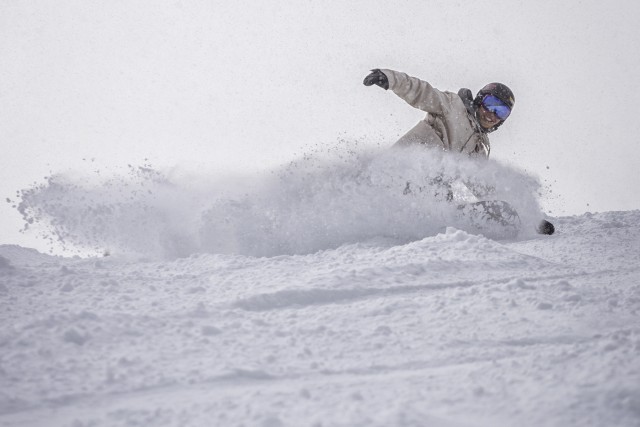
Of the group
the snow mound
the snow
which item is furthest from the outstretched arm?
the snow

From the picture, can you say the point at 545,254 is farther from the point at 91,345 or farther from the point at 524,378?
the point at 91,345

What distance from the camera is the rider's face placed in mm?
5645

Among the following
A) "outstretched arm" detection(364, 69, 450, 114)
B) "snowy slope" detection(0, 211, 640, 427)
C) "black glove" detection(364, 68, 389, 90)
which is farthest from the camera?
"outstretched arm" detection(364, 69, 450, 114)

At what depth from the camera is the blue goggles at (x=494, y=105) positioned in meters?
5.58

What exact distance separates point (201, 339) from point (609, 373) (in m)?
1.47

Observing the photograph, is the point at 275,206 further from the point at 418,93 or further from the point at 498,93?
the point at 498,93

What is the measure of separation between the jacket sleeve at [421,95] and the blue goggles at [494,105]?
41 cm

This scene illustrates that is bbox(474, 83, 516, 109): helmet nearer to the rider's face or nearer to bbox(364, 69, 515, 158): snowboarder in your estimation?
bbox(364, 69, 515, 158): snowboarder

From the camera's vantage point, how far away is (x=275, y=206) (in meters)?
4.75

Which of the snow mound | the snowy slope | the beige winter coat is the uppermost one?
the beige winter coat

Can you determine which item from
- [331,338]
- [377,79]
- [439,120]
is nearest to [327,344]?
[331,338]

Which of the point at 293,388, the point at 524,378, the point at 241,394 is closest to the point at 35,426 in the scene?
the point at 241,394

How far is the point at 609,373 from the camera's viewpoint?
5.62 feet

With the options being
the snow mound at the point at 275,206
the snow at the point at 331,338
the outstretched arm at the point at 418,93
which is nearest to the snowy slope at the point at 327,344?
the snow at the point at 331,338
